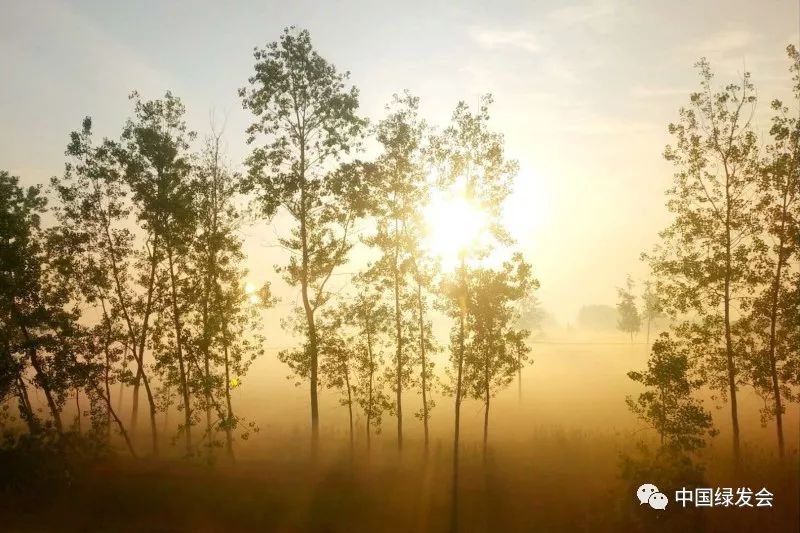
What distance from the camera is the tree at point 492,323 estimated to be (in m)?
27.9

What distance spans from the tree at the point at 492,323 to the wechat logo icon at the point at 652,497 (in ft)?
34.0

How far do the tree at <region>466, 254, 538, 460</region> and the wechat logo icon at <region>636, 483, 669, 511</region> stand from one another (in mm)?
10373

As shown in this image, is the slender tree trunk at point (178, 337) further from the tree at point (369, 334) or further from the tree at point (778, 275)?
the tree at point (778, 275)

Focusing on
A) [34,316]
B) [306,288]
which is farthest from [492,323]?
[34,316]

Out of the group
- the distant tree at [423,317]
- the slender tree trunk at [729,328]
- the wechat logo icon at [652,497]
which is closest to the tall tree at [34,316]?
the distant tree at [423,317]

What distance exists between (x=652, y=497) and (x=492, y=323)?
12.6 m

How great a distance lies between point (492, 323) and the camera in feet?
94.5

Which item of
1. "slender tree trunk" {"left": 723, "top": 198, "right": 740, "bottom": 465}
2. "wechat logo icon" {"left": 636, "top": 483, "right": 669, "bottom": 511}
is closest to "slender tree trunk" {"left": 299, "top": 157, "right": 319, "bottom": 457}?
"wechat logo icon" {"left": 636, "top": 483, "right": 669, "bottom": 511}

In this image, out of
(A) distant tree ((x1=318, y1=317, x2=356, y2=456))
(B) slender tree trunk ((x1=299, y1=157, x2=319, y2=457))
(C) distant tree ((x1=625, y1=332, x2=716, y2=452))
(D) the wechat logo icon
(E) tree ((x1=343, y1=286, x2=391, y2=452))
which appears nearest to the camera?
(D) the wechat logo icon

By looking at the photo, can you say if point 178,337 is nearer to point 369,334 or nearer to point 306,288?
point 306,288

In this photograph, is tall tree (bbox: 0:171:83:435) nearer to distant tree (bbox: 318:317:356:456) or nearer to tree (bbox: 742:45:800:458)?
distant tree (bbox: 318:317:356:456)

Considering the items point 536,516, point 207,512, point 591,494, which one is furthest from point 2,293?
point 591,494

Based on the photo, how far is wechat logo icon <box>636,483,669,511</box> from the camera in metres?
18.5

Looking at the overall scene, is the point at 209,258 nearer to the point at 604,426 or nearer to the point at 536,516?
the point at 536,516
